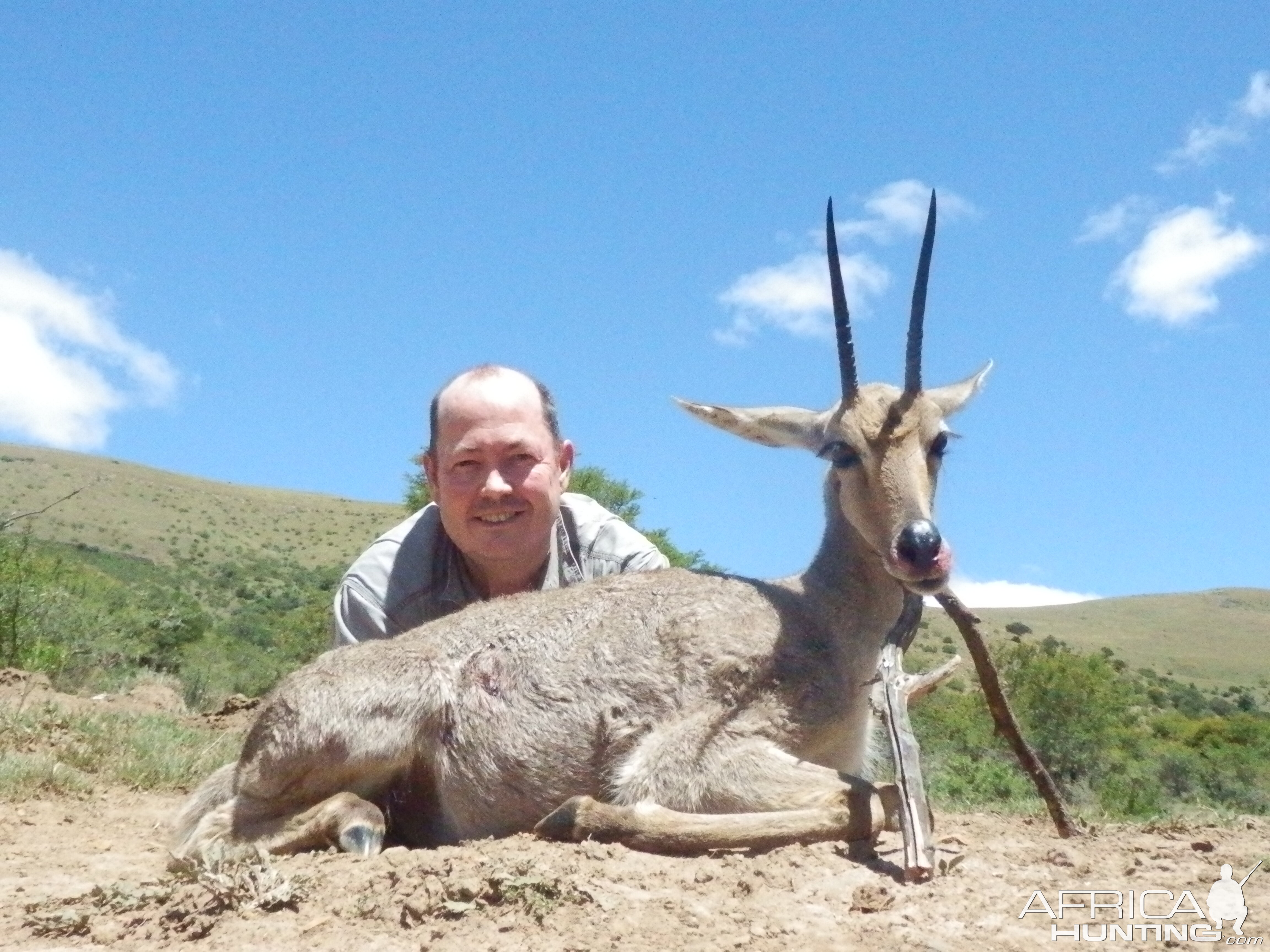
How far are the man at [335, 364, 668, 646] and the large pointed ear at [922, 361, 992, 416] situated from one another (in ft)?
6.64

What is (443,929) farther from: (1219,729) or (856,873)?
(1219,729)

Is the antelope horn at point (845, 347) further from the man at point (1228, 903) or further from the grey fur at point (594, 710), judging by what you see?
the man at point (1228, 903)

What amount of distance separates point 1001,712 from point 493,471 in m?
3.24

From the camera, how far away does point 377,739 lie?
5777 mm

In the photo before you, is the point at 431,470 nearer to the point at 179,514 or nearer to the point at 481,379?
the point at 481,379

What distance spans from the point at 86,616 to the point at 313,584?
184 ft

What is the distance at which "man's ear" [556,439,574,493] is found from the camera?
25.6 ft

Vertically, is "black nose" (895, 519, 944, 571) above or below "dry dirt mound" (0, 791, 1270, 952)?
above

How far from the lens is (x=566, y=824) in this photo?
17.1 ft

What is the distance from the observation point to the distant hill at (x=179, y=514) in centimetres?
9219

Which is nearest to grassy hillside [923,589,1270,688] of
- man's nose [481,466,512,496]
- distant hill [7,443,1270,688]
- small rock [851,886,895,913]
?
distant hill [7,443,1270,688]

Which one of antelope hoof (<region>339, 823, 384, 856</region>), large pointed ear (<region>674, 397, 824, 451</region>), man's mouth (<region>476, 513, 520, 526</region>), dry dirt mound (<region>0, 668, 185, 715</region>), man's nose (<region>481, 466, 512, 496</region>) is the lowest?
antelope hoof (<region>339, 823, 384, 856</region>)

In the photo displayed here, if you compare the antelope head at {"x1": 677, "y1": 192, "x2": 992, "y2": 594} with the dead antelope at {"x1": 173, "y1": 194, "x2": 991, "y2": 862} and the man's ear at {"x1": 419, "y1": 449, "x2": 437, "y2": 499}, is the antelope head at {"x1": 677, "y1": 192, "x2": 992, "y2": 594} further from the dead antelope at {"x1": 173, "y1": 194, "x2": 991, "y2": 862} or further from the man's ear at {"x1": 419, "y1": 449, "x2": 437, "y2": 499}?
the man's ear at {"x1": 419, "y1": 449, "x2": 437, "y2": 499}

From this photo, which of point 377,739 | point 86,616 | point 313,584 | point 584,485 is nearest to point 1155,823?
point 377,739
